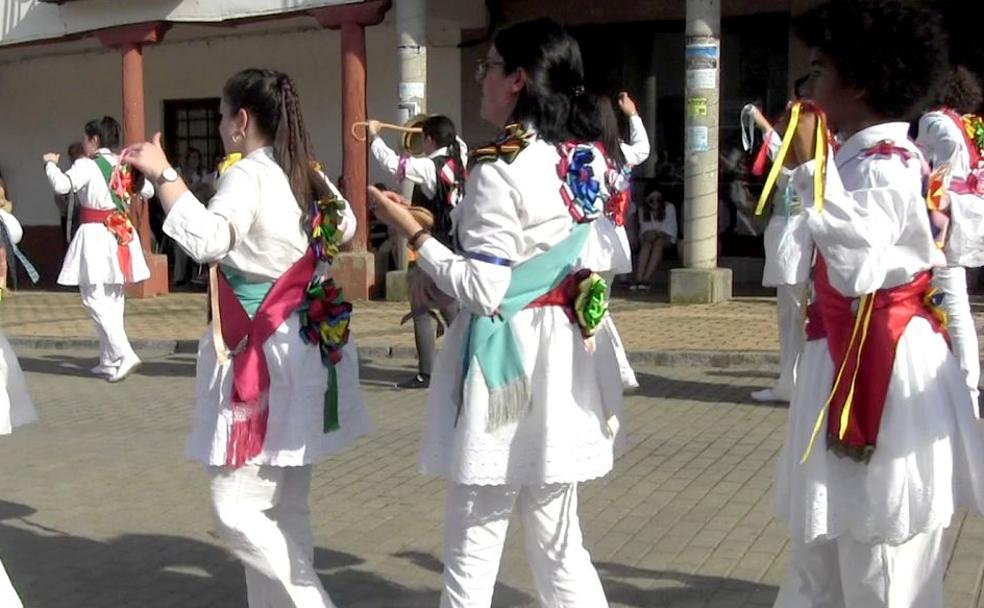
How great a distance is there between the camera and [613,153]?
7.39 meters

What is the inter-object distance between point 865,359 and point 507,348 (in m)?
0.94

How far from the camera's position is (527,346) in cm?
363

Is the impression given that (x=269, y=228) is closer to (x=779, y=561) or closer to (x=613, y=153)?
(x=779, y=561)

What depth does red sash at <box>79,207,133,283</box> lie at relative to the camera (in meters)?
10.2

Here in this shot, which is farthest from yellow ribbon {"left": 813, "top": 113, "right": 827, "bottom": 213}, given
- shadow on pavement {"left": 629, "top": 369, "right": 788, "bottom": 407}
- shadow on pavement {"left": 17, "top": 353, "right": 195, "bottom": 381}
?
shadow on pavement {"left": 17, "top": 353, "right": 195, "bottom": 381}

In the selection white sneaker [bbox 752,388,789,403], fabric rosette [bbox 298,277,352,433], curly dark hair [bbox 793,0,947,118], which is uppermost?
curly dark hair [bbox 793,0,947,118]

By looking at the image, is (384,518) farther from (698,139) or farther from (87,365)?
(698,139)

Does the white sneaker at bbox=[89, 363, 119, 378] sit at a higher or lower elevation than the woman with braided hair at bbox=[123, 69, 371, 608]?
lower

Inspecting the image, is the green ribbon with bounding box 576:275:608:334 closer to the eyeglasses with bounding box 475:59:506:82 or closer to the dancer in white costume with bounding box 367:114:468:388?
the eyeglasses with bounding box 475:59:506:82

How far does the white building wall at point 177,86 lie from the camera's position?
1739 cm

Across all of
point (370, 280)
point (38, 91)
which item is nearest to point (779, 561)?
point (370, 280)

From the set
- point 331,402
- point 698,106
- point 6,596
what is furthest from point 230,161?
point 698,106

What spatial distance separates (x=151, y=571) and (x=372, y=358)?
19.1 ft

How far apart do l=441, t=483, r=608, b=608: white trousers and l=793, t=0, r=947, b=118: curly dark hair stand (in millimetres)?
1360
